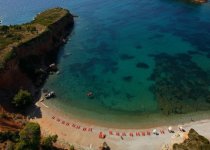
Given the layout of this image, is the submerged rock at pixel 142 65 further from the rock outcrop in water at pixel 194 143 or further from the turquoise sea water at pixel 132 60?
the rock outcrop in water at pixel 194 143

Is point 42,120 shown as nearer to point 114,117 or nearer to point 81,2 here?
point 114,117

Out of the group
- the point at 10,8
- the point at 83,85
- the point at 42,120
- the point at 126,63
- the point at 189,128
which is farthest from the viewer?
the point at 10,8

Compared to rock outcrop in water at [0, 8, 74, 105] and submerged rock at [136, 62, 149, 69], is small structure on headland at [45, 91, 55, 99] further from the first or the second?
submerged rock at [136, 62, 149, 69]

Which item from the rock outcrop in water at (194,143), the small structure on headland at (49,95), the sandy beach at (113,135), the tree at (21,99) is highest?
the tree at (21,99)

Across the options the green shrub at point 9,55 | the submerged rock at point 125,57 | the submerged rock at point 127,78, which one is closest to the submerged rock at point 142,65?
the submerged rock at point 125,57

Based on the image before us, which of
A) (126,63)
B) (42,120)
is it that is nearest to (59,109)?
(42,120)

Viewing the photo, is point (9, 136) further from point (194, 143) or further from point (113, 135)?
point (194, 143)
